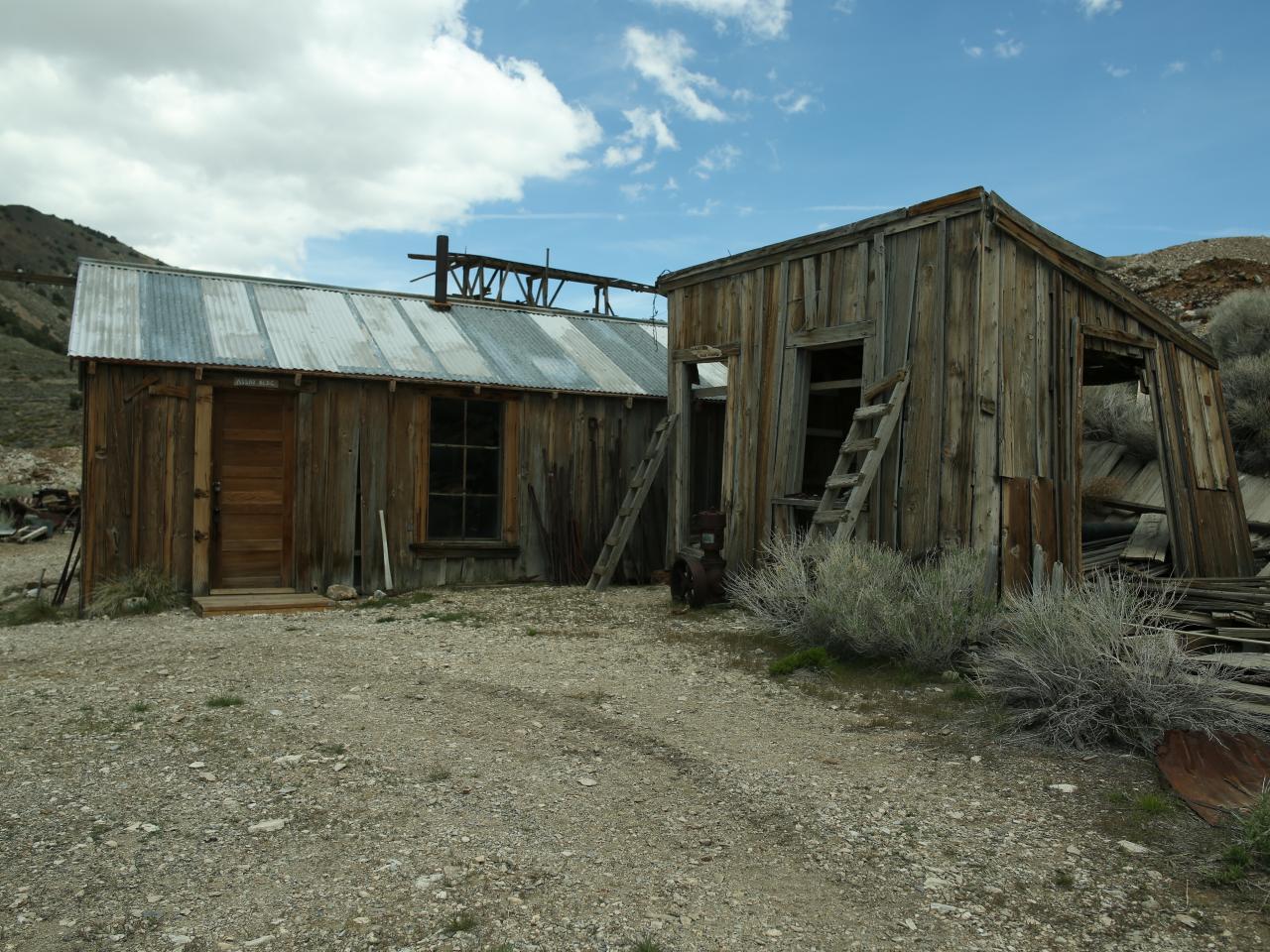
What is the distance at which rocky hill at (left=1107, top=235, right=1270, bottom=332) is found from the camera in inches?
755

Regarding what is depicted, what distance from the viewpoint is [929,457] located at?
7691 mm

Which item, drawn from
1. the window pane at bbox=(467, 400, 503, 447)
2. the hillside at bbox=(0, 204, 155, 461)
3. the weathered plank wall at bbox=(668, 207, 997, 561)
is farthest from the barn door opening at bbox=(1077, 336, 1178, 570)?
the hillside at bbox=(0, 204, 155, 461)

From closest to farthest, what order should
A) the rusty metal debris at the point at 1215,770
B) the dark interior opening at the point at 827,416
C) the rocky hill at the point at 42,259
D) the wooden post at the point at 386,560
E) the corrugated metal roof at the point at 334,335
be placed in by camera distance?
the rusty metal debris at the point at 1215,770 < the corrugated metal roof at the point at 334,335 < the wooden post at the point at 386,560 < the dark interior opening at the point at 827,416 < the rocky hill at the point at 42,259

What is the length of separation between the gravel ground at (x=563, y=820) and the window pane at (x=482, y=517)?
483 centimetres

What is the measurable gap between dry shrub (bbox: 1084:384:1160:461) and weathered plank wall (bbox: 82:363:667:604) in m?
5.52

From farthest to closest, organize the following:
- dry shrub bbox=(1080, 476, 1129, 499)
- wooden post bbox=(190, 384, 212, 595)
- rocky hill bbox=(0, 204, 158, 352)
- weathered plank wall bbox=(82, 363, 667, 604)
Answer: rocky hill bbox=(0, 204, 158, 352) → dry shrub bbox=(1080, 476, 1129, 499) → wooden post bbox=(190, 384, 212, 595) → weathered plank wall bbox=(82, 363, 667, 604)

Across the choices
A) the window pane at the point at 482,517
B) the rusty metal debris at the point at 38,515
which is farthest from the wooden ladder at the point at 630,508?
the rusty metal debris at the point at 38,515

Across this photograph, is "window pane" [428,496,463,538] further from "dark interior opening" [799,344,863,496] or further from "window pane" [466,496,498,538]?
"dark interior opening" [799,344,863,496]

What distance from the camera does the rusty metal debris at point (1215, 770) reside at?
3.66 meters

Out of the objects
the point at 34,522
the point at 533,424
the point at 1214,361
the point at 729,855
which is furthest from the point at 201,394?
the point at 1214,361

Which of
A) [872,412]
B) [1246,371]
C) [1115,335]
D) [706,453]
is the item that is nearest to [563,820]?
[872,412]

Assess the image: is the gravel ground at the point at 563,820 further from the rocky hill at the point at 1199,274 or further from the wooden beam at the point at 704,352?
the rocky hill at the point at 1199,274

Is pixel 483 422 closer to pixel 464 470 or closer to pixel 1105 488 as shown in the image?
pixel 464 470

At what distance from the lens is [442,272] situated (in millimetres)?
12961
